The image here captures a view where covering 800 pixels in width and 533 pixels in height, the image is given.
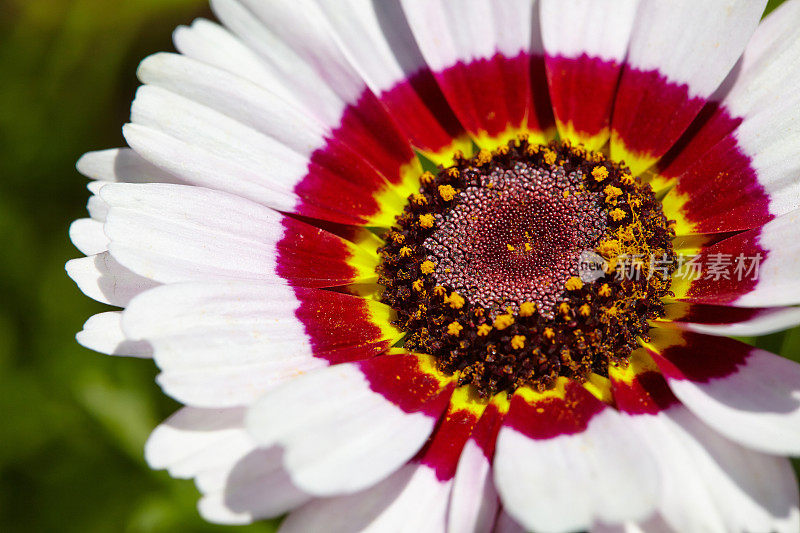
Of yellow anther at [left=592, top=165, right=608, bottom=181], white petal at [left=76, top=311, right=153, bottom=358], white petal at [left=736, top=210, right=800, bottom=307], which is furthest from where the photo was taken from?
yellow anther at [left=592, top=165, right=608, bottom=181]

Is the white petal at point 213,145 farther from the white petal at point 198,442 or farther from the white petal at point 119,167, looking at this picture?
the white petal at point 198,442

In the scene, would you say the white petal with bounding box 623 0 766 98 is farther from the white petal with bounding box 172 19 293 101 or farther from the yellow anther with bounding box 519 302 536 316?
the white petal with bounding box 172 19 293 101

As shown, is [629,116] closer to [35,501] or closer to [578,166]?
[578,166]

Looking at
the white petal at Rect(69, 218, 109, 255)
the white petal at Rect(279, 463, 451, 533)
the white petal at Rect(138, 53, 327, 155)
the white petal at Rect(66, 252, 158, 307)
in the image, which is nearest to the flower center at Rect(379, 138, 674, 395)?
the white petal at Rect(279, 463, 451, 533)

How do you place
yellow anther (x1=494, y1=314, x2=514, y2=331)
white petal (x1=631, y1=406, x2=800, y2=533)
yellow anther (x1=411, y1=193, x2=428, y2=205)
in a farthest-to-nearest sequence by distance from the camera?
yellow anther (x1=411, y1=193, x2=428, y2=205) < yellow anther (x1=494, y1=314, x2=514, y2=331) < white petal (x1=631, y1=406, x2=800, y2=533)

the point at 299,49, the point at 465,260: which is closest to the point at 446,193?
the point at 465,260

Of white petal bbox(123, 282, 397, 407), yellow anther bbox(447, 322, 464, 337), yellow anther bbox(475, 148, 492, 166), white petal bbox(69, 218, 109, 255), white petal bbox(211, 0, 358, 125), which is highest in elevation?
white petal bbox(211, 0, 358, 125)

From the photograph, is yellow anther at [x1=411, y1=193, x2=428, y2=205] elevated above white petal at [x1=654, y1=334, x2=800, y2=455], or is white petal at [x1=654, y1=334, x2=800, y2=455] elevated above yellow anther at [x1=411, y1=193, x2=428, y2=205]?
yellow anther at [x1=411, y1=193, x2=428, y2=205]

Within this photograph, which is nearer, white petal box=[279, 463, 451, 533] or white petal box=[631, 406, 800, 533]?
white petal box=[631, 406, 800, 533]
